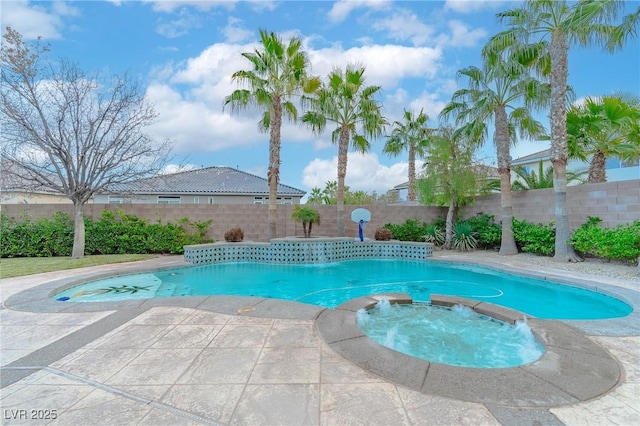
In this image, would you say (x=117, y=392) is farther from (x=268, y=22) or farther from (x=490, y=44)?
(x=490, y=44)

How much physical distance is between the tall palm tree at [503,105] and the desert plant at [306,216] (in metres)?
7.31

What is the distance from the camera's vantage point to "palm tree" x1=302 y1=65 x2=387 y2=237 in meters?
13.3

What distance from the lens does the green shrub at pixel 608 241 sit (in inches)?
317

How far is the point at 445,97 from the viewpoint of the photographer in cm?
1305

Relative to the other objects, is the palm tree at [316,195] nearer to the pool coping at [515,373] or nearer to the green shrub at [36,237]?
the green shrub at [36,237]

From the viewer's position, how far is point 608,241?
8477 mm

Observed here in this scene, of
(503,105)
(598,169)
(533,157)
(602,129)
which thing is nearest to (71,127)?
(503,105)

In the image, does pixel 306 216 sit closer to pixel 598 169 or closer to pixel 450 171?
pixel 450 171

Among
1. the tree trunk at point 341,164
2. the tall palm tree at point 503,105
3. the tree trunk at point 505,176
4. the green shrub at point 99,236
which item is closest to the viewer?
the tall palm tree at point 503,105

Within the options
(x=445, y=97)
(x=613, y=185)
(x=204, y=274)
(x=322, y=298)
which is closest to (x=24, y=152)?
(x=204, y=274)

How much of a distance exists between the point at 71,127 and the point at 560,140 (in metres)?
16.4

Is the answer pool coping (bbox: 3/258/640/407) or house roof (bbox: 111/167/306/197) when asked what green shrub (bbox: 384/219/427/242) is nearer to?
house roof (bbox: 111/167/306/197)

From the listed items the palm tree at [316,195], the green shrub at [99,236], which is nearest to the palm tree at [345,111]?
the green shrub at [99,236]

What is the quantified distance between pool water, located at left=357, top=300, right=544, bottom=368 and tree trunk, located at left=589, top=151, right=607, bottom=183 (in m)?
10.1
